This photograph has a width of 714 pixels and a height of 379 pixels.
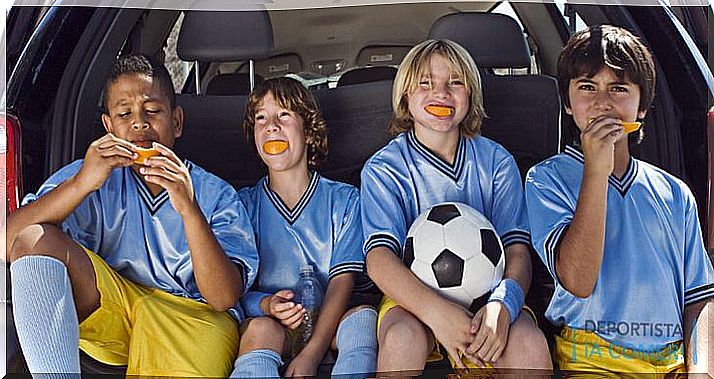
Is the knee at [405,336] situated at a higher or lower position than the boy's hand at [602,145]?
lower

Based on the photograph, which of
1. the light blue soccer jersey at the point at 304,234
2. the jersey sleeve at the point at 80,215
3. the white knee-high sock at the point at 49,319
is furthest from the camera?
the light blue soccer jersey at the point at 304,234

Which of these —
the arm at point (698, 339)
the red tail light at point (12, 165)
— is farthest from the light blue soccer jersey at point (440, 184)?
the red tail light at point (12, 165)

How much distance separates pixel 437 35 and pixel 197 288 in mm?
828

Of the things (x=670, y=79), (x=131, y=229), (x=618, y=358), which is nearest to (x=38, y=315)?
(x=131, y=229)

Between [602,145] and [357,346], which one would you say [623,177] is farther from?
[357,346]

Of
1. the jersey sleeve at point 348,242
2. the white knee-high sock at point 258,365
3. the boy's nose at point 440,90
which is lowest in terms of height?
the white knee-high sock at point 258,365

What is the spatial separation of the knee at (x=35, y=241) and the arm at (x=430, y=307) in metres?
0.75

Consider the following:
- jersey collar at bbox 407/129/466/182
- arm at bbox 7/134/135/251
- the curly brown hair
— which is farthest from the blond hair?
arm at bbox 7/134/135/251

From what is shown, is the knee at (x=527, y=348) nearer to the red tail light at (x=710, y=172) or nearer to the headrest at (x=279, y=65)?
the red tail light at (x=710, y=172)

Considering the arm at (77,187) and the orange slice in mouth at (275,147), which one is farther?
the orange slice in mouth at (275,147)

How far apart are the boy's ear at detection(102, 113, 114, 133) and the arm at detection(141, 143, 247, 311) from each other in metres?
0.11

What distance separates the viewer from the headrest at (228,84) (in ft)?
9.53

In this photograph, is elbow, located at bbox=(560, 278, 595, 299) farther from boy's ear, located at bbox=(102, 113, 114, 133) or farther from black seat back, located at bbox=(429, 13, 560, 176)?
boy's ear, located at bbox=(102, 113, 114, 133)

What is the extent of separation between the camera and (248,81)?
9.52ft
